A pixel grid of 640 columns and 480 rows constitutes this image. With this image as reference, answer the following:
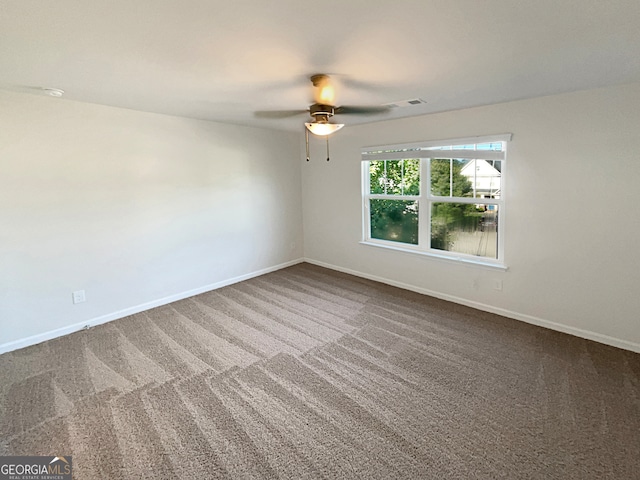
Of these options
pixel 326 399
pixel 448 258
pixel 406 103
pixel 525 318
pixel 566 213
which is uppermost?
pixel 406 103

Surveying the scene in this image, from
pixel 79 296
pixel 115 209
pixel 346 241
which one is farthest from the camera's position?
pixel 346 241

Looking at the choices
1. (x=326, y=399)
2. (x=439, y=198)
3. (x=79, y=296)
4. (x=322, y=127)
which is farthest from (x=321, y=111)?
(x=79, y=296)

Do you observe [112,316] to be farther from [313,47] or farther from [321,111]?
[313,47]

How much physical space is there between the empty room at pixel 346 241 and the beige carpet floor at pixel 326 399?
0.8 inches

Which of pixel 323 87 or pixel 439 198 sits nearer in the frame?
pixel 323 87

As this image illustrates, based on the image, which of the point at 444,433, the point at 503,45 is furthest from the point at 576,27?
the point at 444,433

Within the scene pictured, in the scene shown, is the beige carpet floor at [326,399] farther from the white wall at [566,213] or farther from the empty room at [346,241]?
the white wall at [566,213]

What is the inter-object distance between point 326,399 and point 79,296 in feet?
9.48

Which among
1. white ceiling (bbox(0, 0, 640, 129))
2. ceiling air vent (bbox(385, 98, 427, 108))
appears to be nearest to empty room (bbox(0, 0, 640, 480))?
white ceiling (bbox(0, 0, 640, 129))

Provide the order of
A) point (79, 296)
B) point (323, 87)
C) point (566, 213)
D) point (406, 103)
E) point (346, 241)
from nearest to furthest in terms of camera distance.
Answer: point (323, 87) → point (566, 213) → point (406, 103) → point (79, 296) → point (346, 241)

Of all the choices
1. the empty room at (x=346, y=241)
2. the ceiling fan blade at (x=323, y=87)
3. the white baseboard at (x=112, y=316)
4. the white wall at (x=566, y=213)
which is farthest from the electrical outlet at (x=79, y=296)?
the white wall at (x=566, y=213)

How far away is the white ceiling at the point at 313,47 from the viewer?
1.46 m

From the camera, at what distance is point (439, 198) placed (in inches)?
162

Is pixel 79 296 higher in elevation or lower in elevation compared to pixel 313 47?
lower
